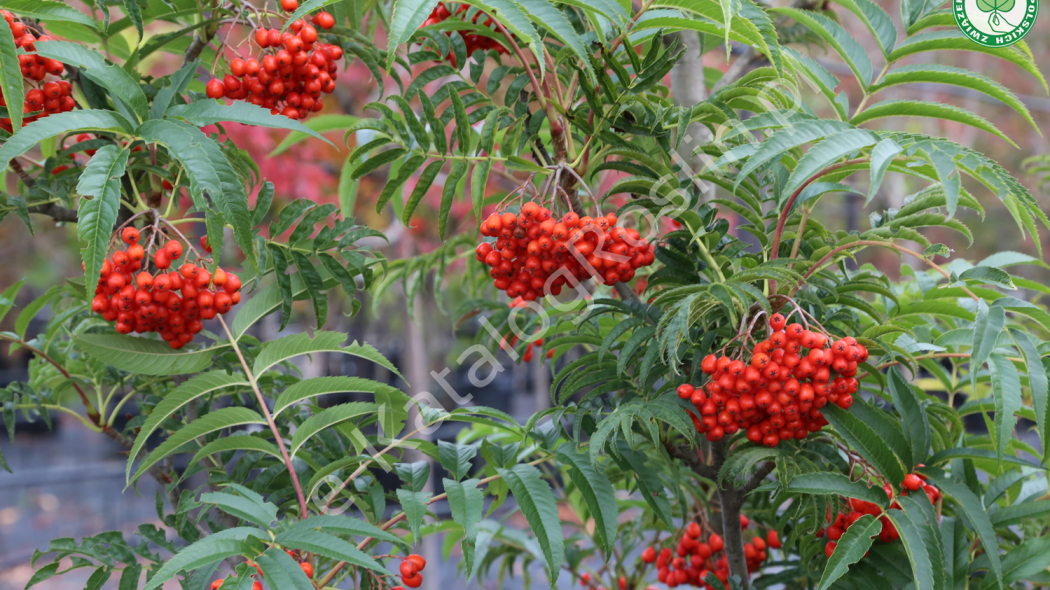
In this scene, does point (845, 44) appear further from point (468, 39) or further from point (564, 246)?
point (468, 39)

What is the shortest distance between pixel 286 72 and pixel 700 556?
155cm

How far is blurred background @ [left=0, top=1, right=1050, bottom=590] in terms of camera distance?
5023mm

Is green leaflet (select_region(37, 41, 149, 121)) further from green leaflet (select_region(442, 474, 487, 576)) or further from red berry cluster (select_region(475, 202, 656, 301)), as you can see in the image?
green leaflet (select_region(442, 474, 487, 576))

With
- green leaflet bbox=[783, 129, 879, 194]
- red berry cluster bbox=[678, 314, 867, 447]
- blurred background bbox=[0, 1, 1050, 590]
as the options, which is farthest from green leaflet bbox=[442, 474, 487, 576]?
blurred background bbox=[0, 1, 1050, 590]

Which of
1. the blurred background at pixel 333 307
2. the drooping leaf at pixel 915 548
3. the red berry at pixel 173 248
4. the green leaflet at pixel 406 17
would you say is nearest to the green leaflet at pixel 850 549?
the drooping leaf at pixel 915 548

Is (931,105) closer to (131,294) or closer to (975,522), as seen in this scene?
(975,522)

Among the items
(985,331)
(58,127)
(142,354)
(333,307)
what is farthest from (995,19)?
(333,307)

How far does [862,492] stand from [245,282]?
4.14 feet

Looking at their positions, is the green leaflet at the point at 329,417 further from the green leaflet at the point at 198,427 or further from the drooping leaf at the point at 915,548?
the drooping leaf at the point at 915,548

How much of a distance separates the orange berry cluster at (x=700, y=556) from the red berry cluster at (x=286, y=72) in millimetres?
1442

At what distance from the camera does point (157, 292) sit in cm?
130

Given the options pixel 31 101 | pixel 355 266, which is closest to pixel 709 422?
pixel 355 266

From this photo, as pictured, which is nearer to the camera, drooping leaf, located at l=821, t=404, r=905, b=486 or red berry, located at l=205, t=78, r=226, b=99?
drooping leaf, located at l=821, t=404, r=905, b=486

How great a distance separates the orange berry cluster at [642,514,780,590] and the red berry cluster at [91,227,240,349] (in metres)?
1.31
